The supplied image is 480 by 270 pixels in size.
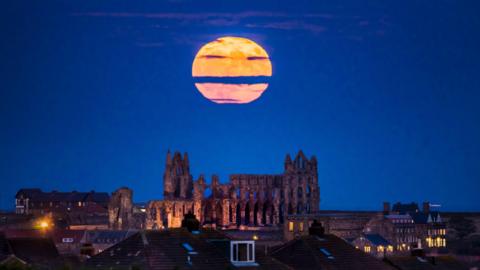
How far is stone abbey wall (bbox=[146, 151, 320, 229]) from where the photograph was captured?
185625mm

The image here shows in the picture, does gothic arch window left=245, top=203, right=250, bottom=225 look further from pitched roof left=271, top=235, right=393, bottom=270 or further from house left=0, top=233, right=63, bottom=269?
pitched roof left=271, top=235, right=393, bottom=270

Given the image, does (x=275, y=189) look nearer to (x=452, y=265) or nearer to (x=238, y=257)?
(x=452, y=265)

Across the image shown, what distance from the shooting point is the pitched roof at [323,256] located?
6481 cm

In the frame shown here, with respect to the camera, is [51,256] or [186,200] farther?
[186,200]

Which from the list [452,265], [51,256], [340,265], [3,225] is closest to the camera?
[340,265]

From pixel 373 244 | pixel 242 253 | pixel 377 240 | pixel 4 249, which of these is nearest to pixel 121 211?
pixel 377 240

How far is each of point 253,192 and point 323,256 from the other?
412ft

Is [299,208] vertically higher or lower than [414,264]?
higher

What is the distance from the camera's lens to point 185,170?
193m

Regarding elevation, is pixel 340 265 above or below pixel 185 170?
below

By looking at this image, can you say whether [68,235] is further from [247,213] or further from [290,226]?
[247,213]

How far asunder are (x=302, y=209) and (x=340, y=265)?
126 metres

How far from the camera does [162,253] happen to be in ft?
183

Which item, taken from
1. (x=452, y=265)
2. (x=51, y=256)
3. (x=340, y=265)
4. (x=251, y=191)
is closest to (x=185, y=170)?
(x=251, y=191)
